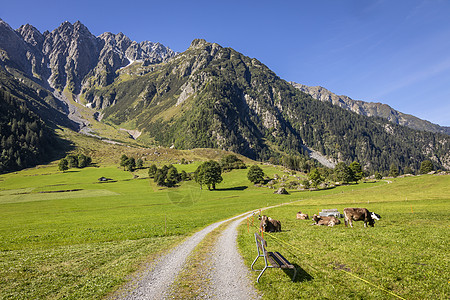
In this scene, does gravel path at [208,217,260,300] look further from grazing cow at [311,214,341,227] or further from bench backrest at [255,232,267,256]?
grazing cow at [311,214,341,227]

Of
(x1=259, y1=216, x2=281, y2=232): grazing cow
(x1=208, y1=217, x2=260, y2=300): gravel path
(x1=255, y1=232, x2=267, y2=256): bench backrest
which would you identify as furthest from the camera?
(x1=259, y1=216, x2=281, y2=232): grazing cow

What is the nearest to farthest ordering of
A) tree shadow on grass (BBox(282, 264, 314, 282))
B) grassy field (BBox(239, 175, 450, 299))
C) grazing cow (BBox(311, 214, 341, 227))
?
1. grassy field (BBox(239, 175, 450, 299))
2. tree shadow on grass (BBox(282, 264, 314, 282))
3. grazing cow (BBox(311, 214, 341, 227))

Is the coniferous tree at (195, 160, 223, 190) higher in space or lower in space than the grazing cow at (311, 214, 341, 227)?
higher

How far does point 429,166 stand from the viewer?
14638 cm

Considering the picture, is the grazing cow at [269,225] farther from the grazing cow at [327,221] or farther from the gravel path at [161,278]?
the gravel path at [161,278]

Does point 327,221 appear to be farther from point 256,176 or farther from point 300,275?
point 256,176

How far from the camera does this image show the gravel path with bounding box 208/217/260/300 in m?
10.3

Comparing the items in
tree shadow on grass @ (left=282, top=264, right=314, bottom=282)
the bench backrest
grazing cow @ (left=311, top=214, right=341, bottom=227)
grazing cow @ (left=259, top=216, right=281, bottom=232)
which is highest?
the bench backrest

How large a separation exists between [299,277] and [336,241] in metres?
7.55

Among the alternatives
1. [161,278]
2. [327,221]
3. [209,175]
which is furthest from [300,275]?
[209,175]

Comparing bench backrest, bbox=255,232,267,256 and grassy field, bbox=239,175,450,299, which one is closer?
grassy field, bbox=239,175,450,299

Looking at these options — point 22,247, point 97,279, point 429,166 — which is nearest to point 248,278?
point 97,279

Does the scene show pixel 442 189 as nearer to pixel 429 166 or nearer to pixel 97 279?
pixel 97 279

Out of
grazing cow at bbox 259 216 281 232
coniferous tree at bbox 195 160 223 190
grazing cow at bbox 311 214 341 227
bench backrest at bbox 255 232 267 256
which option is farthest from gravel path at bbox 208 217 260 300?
coniferous tree at bbox 195 160 223 190
